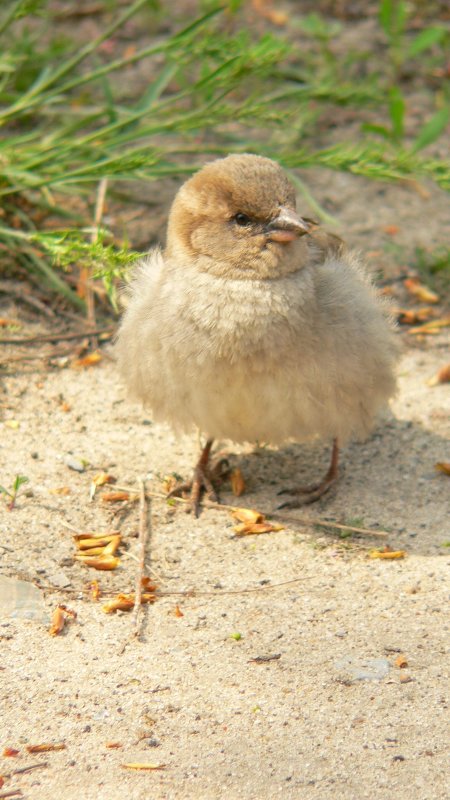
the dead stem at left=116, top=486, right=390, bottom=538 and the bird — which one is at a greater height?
the bird

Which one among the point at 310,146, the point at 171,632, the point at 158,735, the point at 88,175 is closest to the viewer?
the point at 158,735

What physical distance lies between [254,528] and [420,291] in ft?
7.03

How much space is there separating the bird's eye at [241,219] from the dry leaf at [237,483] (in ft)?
3.66

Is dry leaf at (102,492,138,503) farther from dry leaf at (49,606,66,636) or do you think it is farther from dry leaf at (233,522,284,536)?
dry leaf at (49,606,66,636)

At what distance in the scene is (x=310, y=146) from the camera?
6.64 metres

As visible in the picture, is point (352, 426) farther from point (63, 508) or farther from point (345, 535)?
point (63, 508)

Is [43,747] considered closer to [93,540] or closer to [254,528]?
[93,540]

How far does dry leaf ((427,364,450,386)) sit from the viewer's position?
5.18 metres

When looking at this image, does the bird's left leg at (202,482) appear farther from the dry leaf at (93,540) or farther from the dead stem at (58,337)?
the dead stem at (58,337)

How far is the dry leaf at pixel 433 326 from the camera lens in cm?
559

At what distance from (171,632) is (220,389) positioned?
0.89 meters

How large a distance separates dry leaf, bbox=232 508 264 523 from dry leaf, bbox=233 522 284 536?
0.02 m

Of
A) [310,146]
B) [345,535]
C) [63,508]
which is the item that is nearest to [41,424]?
[63,508]

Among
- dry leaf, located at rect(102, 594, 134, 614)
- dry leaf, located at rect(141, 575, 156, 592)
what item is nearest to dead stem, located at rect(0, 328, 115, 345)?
dry leaf, located at rect(141, 575, 156, 592)
